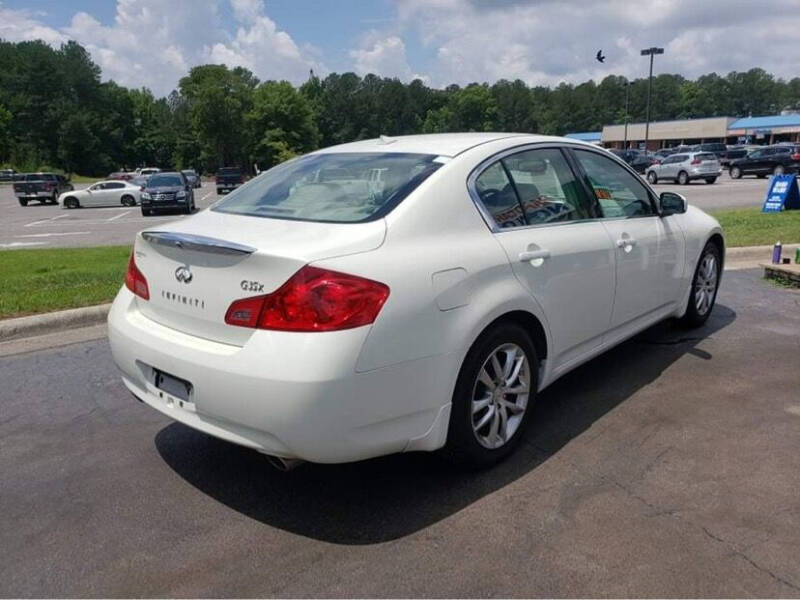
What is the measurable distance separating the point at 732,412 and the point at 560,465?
136 cm

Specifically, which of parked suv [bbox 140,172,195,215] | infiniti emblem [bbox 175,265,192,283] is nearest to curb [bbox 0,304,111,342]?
infiniti emblem [bbox 175,265,192,283]

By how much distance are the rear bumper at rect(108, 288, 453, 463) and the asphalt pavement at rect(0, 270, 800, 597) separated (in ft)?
→ 1.39

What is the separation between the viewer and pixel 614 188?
4738mm

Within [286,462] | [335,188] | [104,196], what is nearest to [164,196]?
[104,196]

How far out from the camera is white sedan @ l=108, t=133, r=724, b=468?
277cm

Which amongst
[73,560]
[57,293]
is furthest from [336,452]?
[57,293]

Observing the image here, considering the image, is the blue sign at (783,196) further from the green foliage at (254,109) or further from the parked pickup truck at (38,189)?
the green foliage at (254,109)

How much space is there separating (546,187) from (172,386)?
2.37 metres

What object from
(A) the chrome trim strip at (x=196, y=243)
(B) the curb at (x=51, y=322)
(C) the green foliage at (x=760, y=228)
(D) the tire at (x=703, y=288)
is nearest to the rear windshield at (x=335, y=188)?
(A) the chrome trim strip at (x=196, y=243)

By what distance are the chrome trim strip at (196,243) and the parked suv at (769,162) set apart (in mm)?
35378

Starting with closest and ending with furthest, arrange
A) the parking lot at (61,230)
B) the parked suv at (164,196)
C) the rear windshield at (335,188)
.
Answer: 1. the rear windshield at (335,188)
2. the parking lot at (61,230)
3. the parked suv at (164,196)

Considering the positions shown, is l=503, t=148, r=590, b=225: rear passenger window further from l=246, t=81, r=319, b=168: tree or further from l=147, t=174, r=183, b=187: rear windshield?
l=246, t=81, r=319, b=168: tree

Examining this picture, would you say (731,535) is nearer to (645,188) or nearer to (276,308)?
(276,308)

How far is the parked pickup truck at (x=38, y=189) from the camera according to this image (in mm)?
35156
